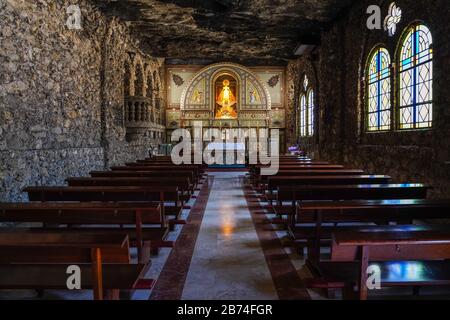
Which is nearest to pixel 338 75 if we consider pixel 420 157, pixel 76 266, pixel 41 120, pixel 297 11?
pixel 297 11

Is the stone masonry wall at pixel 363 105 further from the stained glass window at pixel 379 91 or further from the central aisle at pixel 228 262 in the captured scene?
the central aisle at pixel 228 262

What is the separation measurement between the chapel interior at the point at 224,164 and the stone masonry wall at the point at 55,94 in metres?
0.05

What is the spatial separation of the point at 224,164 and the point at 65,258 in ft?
46.7

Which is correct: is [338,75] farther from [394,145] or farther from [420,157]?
[420,157]

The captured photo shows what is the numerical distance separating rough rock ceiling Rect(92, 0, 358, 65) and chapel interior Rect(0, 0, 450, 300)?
3.5 inches

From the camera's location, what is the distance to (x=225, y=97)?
20.6 meters

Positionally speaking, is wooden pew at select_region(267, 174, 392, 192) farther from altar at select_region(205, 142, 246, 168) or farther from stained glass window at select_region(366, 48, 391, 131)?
altar at select_region(205, 142, 246, 168)

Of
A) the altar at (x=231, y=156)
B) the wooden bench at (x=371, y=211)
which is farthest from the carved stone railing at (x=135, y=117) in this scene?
the wooden bench at (x=371, y=211)

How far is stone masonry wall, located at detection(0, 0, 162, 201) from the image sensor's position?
6.39 meters

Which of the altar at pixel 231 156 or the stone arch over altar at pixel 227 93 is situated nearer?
the altar at pixel 231 156

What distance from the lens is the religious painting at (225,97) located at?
20578 mm

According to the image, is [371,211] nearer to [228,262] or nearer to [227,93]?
[228,262]

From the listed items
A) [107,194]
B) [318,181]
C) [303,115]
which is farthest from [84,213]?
[303,115]

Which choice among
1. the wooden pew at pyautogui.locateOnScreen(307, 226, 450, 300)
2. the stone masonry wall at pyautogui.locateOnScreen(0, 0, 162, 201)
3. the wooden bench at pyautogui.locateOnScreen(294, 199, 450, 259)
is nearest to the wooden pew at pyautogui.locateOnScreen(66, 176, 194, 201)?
the stone masonry wall at pyautogui.locateOnScreen(0, 0, 162, 201)
